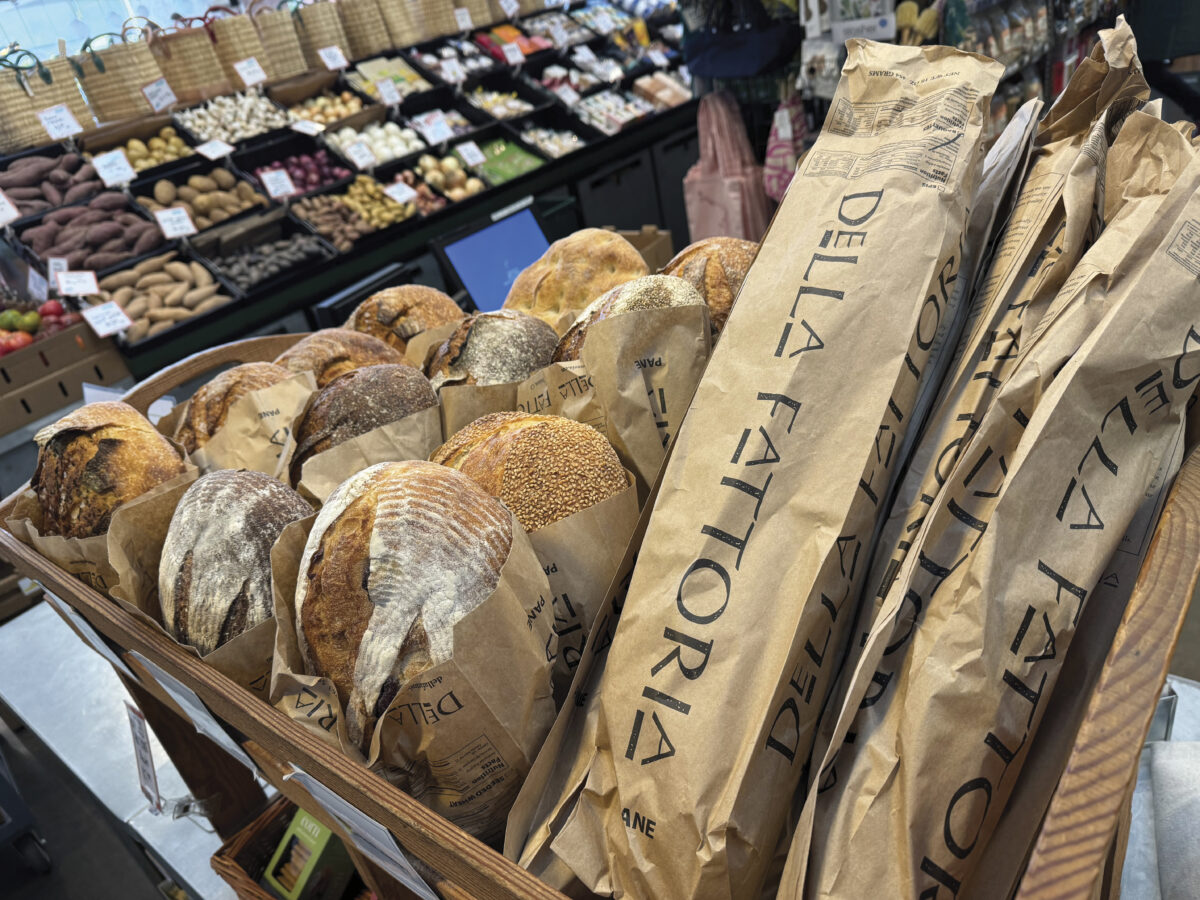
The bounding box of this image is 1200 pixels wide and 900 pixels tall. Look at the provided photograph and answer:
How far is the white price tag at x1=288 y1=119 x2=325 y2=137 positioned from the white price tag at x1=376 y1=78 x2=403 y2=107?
45 centimetres

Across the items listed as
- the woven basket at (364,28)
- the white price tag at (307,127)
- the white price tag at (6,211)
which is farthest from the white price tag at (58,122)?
the woven basket at (364,28)

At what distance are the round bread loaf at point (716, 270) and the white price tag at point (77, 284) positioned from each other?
121 inches

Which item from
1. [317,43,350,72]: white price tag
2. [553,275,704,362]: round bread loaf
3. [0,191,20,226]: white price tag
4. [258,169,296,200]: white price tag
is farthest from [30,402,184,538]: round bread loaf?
[317,43,350,72]: white price tag

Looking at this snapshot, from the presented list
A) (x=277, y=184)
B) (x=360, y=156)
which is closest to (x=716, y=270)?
(x=277, y=184)

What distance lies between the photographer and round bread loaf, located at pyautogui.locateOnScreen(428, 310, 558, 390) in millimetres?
1204

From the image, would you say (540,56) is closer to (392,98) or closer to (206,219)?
Result: (392,98)

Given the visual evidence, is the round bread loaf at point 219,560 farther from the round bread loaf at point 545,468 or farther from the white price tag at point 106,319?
the white price tag at point 106,319

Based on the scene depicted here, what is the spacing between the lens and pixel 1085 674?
1.80 feet

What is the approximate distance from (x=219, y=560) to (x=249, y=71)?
14.3 ft

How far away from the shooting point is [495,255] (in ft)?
8.63

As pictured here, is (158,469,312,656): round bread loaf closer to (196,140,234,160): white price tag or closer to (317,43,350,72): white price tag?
(196,140,234,160): white price tag

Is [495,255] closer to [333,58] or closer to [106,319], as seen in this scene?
[106,319]

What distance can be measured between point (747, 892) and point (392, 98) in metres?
4.96

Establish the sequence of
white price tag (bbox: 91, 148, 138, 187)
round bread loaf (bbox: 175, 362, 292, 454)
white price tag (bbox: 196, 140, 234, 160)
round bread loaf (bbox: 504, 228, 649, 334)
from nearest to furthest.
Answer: round bread loaf (bbox: 175, 362, 292, 454) < round bread loaf (bbox: 504, 228, 649, 334) < white price tag (bbox: 91, 148, 138, 187) < white price tag (bbox: 196, 140, 234, 160)
